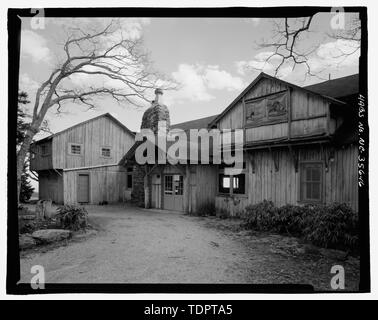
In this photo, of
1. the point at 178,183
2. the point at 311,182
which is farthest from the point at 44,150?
the point at 311,182

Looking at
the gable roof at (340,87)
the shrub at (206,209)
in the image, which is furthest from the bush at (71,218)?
the gable roof at (340,87)

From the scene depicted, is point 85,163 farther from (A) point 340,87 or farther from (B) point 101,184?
(A) point 340,87

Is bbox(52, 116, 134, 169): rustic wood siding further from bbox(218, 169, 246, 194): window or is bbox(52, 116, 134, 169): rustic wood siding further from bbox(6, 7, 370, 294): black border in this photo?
bbox(6, 7, 370, 294): black border

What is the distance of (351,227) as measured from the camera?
582 cm

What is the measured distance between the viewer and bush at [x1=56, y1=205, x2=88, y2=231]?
Answer: 7891 millimetres

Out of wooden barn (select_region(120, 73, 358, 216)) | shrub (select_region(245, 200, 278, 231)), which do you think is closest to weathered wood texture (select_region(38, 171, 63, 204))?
wooden barn (select_region(120, 73, 358, 216))

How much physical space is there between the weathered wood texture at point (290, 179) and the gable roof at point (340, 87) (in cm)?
223

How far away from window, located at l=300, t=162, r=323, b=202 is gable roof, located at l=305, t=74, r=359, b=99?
2669 mm

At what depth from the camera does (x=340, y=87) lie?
9305 mm

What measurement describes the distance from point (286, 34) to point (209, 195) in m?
8.80

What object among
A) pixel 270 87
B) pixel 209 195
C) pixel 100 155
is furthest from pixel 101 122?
pixel 270 87

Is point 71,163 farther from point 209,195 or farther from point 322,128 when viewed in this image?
point 322,128

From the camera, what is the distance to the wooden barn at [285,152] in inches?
316

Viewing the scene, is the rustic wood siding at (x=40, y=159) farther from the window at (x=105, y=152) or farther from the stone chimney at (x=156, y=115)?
the stone chimney at (x=156, y=115)
